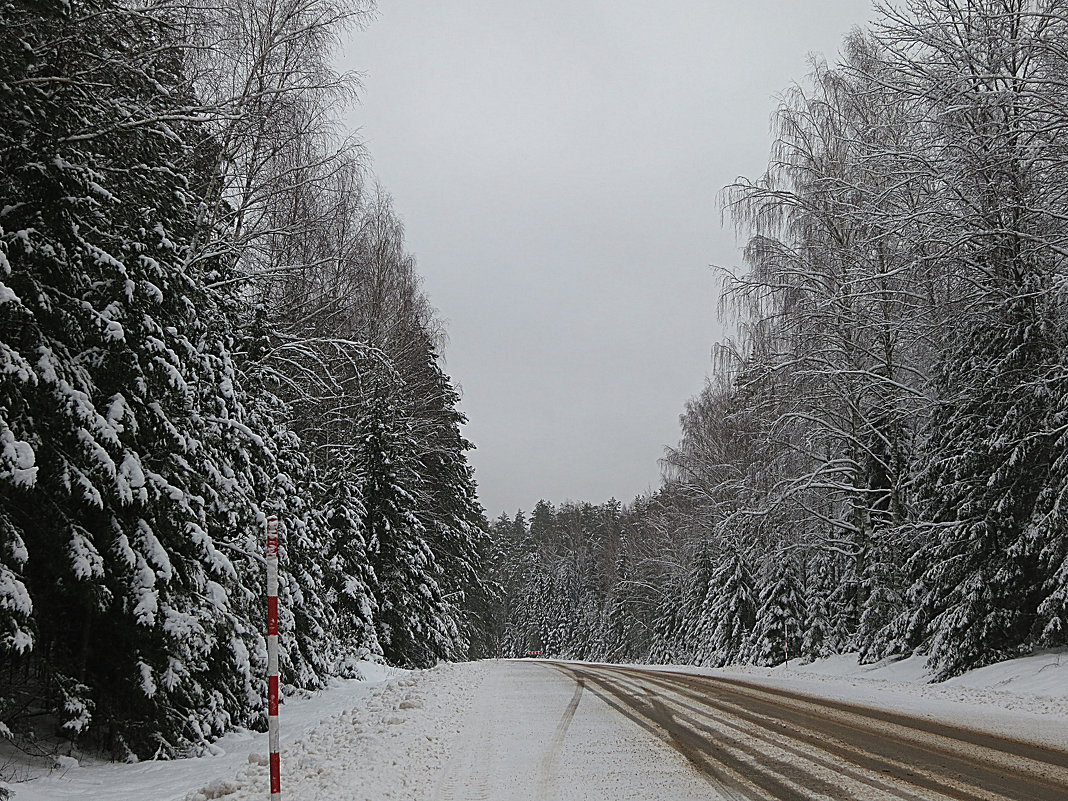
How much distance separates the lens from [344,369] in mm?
22797

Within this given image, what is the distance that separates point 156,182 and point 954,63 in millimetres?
13059

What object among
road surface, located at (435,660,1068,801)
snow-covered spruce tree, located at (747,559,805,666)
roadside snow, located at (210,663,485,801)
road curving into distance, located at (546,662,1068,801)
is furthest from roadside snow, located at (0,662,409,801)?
snow-covered spruce tree, located at (747,559,805,666)

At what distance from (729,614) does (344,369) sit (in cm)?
2050

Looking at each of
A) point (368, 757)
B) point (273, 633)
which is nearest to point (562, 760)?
point (368, 757)

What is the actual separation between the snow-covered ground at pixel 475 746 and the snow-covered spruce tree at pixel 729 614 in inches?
778

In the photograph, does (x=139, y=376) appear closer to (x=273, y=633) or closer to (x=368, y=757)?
(x=273, y=633)

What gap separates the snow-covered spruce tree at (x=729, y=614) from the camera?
34.9 meters

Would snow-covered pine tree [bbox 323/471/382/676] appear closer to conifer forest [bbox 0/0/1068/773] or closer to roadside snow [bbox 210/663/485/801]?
conifer forest [bbox 0/0/1068/773]

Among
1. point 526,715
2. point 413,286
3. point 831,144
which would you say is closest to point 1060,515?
point 526,715

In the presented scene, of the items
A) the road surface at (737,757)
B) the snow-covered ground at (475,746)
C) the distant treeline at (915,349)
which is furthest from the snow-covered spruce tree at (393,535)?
the road surface at (737,757)

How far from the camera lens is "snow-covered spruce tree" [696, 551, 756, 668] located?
34.9m

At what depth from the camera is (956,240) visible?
14.9m

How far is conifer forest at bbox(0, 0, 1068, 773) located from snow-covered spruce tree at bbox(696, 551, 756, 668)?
0.37 m

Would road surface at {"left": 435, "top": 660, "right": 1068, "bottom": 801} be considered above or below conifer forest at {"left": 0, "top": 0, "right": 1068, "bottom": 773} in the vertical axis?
below
